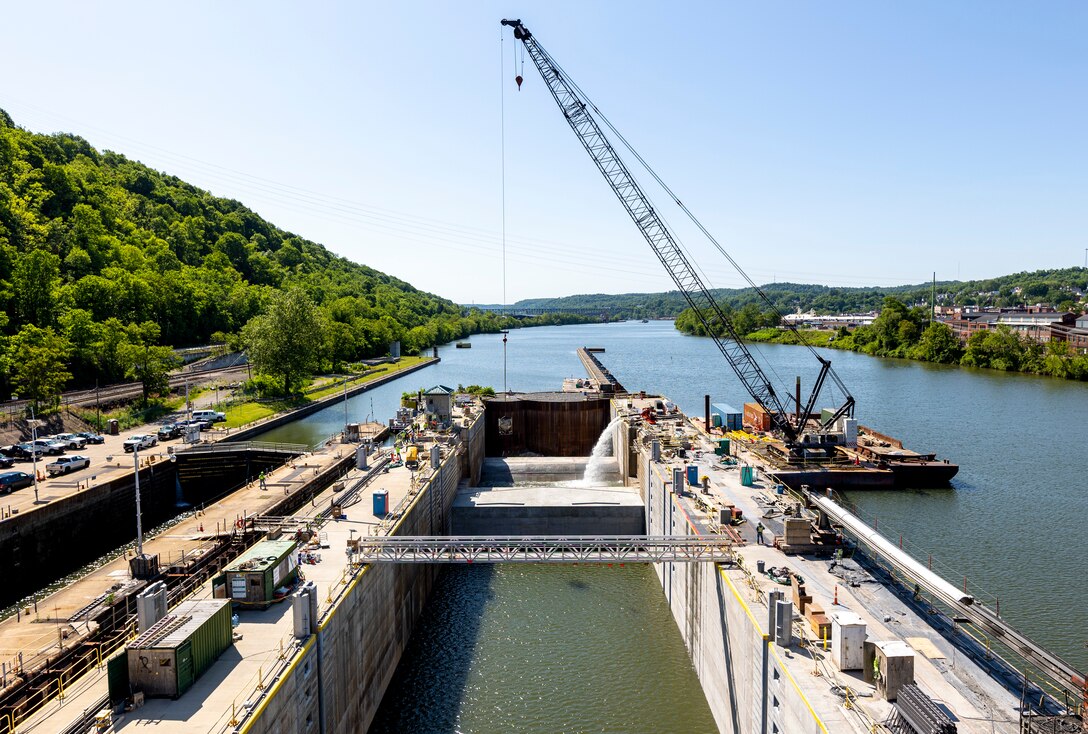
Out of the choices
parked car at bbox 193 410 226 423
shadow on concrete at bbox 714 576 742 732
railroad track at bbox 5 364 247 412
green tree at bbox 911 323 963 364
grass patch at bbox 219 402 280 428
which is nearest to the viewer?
shadow on concrete at bbox 714 576 742 732

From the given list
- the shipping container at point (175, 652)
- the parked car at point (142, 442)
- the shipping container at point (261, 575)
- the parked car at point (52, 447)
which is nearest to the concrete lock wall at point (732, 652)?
the shipping container at point (261, 575)

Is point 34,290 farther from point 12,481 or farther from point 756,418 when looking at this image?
point 756,418

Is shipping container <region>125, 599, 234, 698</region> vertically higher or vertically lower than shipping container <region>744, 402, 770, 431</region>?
higher

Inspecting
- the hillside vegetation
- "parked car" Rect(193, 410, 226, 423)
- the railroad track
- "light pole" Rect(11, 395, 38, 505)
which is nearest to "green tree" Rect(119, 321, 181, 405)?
the railroad track

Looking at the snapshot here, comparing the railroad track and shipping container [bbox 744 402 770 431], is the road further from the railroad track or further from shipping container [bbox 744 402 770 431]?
shipping container [bbox 744 402 770 431]

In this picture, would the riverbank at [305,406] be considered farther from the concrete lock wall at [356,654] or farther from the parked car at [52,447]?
the concrete lock wall at [356,654]

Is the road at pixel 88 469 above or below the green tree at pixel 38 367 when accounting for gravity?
below

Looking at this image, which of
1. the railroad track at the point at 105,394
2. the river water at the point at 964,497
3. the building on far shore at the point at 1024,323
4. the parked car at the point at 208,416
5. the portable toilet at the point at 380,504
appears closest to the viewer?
the river water at the point at 964,497
